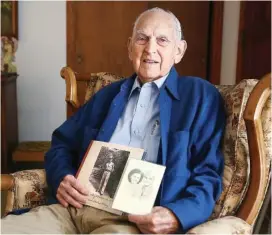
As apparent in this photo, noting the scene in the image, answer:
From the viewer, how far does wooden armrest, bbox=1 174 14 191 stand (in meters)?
1.27

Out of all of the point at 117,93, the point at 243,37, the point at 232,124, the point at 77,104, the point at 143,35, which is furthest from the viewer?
the point at 243,37

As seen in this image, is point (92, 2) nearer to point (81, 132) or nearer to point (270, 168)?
point (81, 132)

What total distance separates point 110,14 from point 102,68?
447mm

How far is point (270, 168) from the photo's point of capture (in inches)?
45.2

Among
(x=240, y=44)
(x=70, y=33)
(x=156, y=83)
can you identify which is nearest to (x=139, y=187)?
(x=156, y=83)

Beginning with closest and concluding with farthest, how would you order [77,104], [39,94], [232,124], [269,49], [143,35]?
[232,124], [143,35], [77,104], [269,49], [39,94]

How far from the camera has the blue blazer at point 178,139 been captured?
1090mm

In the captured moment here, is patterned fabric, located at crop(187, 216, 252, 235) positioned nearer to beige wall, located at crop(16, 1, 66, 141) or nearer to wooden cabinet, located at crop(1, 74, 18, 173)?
wooden cabinet, located at crop(1, 74, 18, 173)

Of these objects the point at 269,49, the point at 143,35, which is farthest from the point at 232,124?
the point at 269,49

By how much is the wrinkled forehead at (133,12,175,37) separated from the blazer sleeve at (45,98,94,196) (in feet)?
1.12

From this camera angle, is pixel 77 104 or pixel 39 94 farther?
pixel 39 94

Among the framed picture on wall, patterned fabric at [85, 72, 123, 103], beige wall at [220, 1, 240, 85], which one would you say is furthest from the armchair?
A: the framed picture on wall

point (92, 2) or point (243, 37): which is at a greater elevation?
point (92, 2)

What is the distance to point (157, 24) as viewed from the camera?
50.1 inches
